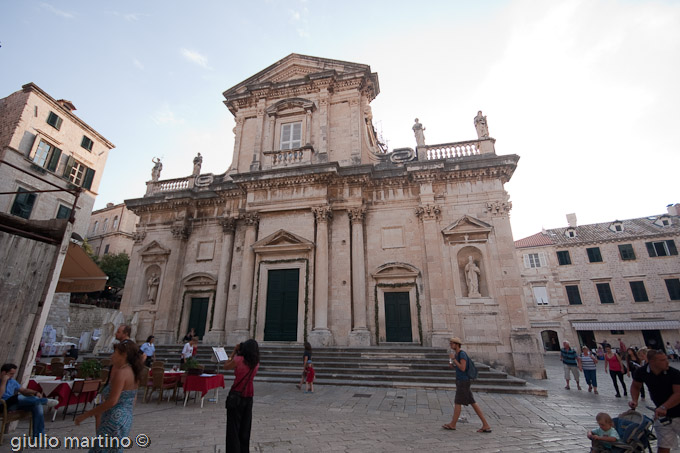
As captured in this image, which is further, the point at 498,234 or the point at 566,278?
the point at 566,278

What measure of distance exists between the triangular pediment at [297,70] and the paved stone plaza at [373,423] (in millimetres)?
15721

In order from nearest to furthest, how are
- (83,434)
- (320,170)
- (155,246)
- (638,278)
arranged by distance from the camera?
(83,434) < (320,170) < (155,246) < (638,278)

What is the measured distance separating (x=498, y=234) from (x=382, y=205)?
5219 mm

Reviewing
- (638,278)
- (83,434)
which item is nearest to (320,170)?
(83,434)

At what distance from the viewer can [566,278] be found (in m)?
26.6

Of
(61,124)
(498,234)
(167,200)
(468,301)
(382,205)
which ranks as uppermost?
(61,124)

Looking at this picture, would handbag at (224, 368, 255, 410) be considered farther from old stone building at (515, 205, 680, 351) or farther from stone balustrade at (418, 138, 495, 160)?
old stone building at (515, 205, 680, 351)

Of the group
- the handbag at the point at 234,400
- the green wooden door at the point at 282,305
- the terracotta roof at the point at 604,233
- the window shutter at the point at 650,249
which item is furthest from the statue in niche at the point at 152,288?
the window shutter at the point at 650,249

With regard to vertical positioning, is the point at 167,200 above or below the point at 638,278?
above

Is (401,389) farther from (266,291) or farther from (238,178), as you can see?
(238,178)

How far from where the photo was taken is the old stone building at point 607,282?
76.9 ft

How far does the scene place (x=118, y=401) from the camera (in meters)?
3.12

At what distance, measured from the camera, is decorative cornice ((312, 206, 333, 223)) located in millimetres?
14820

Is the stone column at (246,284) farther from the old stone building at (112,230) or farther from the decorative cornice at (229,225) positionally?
the old stone building at (112,230)
